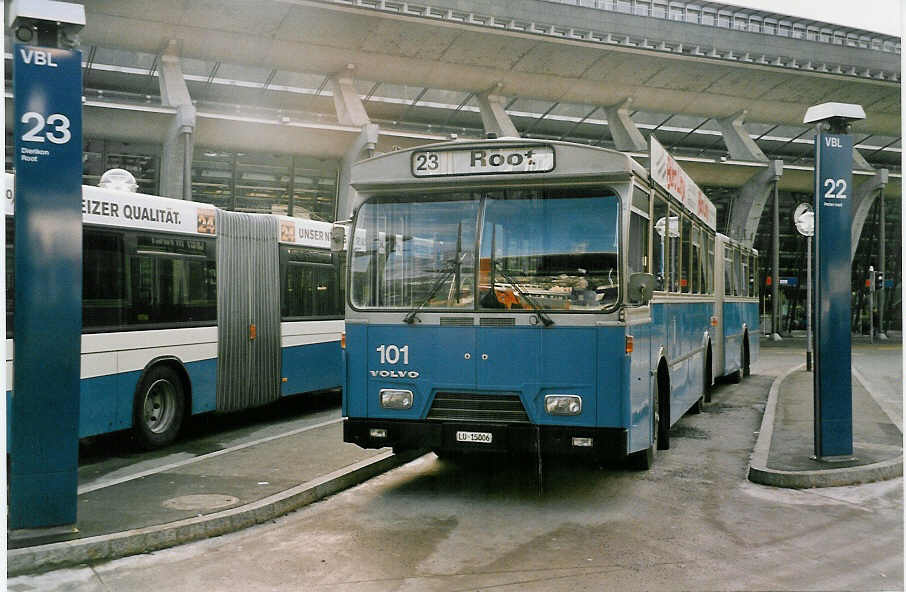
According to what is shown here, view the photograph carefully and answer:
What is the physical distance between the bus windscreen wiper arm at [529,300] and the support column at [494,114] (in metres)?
20.5

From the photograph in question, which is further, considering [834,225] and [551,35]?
[551,35]

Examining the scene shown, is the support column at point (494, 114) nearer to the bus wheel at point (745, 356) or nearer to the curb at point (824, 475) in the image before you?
the bus wheel at point (745, 356)

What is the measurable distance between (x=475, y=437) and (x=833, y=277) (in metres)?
4.07

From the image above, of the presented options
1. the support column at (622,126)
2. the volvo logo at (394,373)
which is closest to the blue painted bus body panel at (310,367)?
the volvo logo at (394,373)

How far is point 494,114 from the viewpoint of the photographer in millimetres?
27281

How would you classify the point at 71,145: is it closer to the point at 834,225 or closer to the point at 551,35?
the point at 834,225

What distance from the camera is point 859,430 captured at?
10656 millimetres

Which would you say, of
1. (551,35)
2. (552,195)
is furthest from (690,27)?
(552,195)

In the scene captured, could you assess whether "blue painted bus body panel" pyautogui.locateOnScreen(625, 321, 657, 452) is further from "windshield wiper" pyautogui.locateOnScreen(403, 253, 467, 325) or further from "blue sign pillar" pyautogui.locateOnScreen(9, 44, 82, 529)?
"blue sign pillar" pyautogui.locateOnScreen(9, 44, 82, 529)

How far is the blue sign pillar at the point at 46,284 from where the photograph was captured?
5.77 metres

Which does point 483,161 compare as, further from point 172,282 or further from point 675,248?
point 172,282

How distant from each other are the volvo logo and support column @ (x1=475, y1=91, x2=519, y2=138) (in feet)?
67.5

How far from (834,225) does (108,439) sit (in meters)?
8.87

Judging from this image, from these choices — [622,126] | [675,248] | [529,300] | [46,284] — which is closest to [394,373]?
[529,300]
